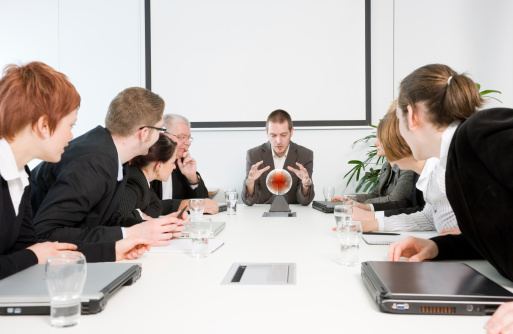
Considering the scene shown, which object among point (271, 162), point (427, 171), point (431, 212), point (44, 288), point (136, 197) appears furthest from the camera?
point (271, 162)

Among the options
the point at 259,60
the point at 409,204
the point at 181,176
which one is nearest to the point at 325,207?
the point at 409,204

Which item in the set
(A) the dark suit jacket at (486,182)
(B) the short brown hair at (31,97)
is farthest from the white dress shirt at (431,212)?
(B) the short brown hair at (31,97)

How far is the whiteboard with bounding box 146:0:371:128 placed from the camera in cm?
470

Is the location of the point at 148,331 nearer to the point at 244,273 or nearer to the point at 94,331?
the point at 94,331

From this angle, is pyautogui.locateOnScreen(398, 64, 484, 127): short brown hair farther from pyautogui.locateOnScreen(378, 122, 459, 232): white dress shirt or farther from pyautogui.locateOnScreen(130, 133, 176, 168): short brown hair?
pyautogui.locateOnScreen(130, 133, 176, 168): short brown hair

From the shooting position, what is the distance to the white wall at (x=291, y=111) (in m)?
4.68

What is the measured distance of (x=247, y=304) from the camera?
3.55ft

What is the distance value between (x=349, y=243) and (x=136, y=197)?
1561 mm

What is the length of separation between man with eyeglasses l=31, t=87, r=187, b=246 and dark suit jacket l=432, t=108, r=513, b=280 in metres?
1.07

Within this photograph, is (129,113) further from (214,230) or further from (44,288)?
(44,288)

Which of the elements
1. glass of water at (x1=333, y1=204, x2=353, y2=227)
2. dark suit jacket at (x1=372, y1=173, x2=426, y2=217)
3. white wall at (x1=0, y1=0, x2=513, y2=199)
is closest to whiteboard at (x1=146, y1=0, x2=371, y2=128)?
white wall at (x1=0, y1=0, x2=513, y2=199)

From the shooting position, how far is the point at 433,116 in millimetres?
1611

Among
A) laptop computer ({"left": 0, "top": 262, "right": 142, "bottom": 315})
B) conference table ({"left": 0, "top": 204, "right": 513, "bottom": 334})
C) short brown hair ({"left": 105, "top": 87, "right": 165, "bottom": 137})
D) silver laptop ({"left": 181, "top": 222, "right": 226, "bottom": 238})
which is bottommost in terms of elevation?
silver laptop ({"left": 181, "top": 222, "right": 226, "bottom": 238})

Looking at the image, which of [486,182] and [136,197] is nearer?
[486,182]
